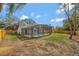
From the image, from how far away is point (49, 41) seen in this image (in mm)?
1670

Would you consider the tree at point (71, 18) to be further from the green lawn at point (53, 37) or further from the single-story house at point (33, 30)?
the single-story house at point (33, 30)

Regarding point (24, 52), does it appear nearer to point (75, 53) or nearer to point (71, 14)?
point (75, 53)

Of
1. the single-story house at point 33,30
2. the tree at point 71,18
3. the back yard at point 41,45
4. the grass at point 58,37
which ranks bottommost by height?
the back yard at point 41,45

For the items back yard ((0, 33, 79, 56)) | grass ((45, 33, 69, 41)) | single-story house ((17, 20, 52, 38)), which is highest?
single-story house ((17, 20, 52, 38))

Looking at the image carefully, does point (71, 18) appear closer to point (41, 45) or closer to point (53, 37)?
point (53, 37)

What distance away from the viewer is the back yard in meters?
1.65

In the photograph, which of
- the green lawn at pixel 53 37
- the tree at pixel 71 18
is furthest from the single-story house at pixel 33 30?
the tree at pixel 71 18

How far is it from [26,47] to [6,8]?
45 centimetres

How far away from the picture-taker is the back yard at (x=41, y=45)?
5.40 feet

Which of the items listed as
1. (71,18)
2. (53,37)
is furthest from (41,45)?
(71,18)

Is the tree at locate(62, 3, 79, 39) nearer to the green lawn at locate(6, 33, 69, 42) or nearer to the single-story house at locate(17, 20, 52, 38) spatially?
the green lawn at locate(6, 33, 69, 42)

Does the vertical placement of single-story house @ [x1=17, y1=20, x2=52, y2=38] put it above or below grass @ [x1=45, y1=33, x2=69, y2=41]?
above

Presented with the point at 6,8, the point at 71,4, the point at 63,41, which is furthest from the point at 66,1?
the point at 6,8

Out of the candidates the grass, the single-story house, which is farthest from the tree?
the single-story house
